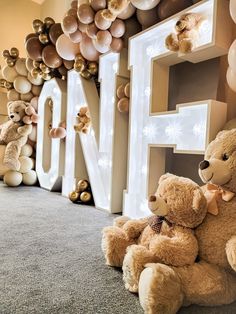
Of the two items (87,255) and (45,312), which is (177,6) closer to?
(87,255)

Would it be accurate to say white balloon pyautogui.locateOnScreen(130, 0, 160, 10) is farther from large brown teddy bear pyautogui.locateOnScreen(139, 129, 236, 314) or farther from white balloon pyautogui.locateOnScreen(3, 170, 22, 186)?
white balloon pyautogui.locateOnScreen(3, 170, 22, 186)

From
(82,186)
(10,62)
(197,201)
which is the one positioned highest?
(10,62)

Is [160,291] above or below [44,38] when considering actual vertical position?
below

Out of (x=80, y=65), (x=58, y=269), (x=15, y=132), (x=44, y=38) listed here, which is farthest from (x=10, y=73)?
(x=58, y=269)

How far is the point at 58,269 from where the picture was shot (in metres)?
0.92

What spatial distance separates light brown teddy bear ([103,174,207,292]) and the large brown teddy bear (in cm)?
4

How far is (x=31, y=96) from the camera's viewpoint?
113 inches

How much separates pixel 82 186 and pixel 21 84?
1.45m

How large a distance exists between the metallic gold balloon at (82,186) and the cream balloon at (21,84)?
1368 millimetres

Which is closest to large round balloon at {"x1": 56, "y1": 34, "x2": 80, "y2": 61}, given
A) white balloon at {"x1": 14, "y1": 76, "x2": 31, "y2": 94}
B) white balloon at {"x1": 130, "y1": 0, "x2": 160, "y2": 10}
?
white balloon at {"x1": 130, "y1": 0, "x2": 160, "y2": 10}

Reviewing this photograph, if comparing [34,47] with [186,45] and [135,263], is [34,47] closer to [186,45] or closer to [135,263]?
[186,45]

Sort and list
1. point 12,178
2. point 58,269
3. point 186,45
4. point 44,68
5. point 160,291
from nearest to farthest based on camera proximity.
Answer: point 160,291 → point 58,269 → point 186,45 → point 44,68 → point 12,178

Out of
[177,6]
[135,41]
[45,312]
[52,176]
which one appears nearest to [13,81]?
[52,176]

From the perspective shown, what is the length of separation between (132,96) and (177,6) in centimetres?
53
